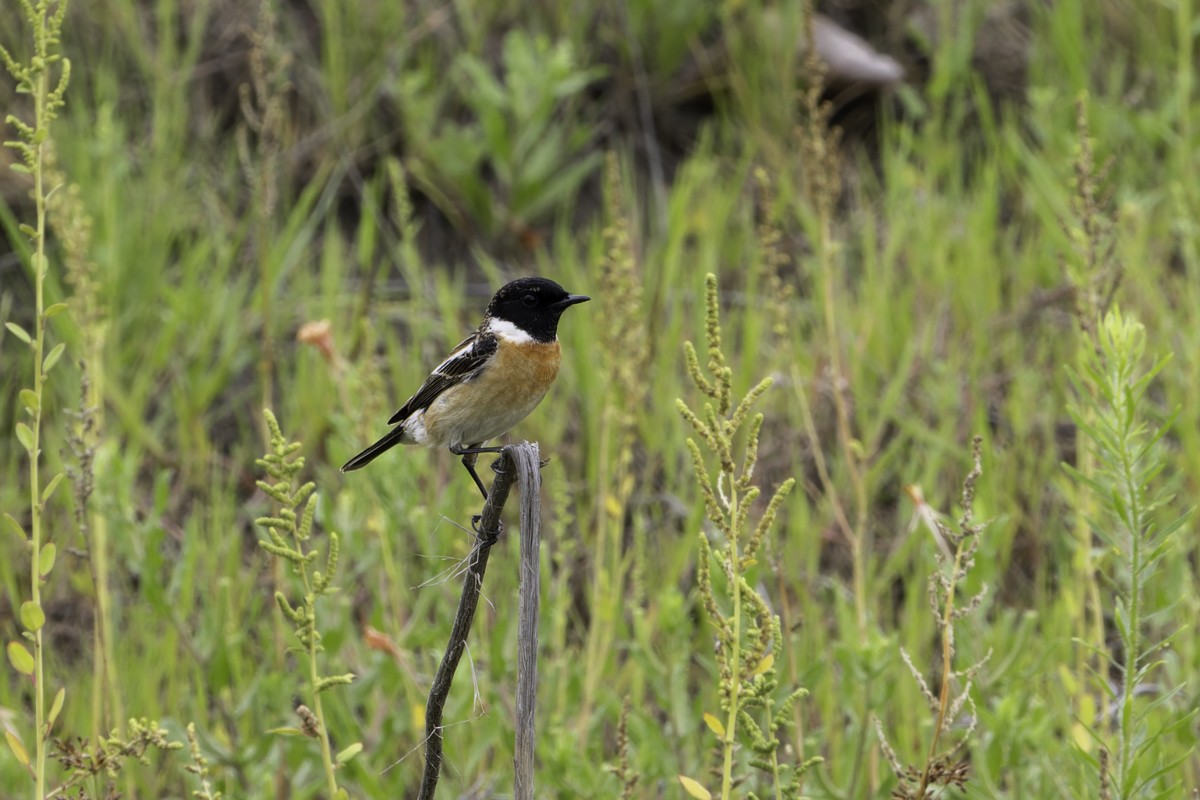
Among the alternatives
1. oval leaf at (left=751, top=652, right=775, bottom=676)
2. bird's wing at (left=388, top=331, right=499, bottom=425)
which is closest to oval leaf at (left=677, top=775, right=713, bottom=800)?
oval leaf at (left=751, top=652, right=775, bottom=676)

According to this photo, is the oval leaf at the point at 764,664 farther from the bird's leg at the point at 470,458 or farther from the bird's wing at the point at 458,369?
the bird's wing at the point at 458,369

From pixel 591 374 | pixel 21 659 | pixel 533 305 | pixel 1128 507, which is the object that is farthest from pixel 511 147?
pixel 21 659

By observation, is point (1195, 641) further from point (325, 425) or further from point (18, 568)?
point (18, 568)

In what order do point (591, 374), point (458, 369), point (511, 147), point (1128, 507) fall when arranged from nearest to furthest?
point (1128, 507) → point (458, 369) → point (591, 374) → point (511, 147)

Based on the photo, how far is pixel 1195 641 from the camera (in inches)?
162

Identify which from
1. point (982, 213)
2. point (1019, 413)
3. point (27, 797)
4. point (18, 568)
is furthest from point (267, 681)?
point (982, 213)

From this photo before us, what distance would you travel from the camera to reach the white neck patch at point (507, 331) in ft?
13.8

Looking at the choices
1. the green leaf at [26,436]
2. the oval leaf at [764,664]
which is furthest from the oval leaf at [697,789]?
the green leaf at [26,436]

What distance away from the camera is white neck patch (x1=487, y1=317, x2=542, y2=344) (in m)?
4.19

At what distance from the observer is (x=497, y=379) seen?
163 inches

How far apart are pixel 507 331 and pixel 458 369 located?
0.74ft

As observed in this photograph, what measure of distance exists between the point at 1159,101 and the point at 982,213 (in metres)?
1.73

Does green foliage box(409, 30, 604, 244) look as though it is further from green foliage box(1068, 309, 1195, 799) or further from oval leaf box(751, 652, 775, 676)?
oval leaf box(751, 652, 775, 676)

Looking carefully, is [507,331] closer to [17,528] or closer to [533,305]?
[533,305]
